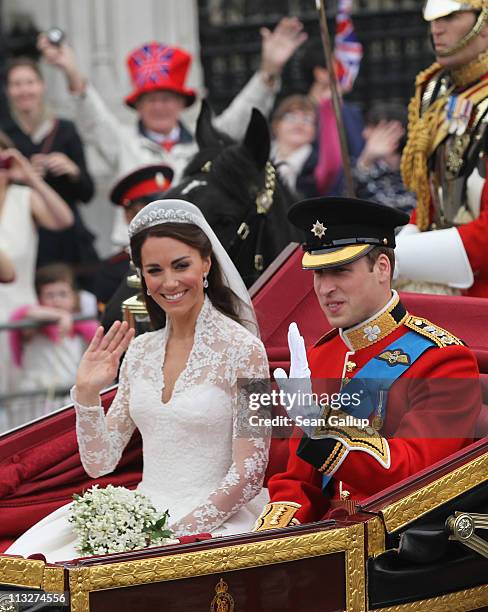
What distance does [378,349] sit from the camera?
166 inches

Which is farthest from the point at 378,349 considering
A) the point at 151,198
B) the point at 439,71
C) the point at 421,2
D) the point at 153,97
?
the point at 421,2

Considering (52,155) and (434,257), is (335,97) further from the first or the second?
(52,155)

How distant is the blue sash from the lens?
408 cm

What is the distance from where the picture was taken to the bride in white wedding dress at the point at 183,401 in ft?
14.6

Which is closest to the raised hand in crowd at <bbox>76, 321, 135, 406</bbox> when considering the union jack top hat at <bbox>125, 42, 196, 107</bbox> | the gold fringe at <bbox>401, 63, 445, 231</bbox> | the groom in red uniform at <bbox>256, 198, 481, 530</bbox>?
the groom in red uniform at <bbox>256, 198, 481, 530</bbox>

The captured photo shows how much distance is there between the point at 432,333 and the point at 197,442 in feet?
2.50

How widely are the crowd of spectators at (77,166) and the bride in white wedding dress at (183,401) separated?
279cm

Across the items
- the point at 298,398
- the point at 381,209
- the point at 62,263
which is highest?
the point at 381,209

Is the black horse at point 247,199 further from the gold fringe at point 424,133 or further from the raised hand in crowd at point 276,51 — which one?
the raised hand in crowd at point 276,51

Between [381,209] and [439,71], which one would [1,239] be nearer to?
[439,71]

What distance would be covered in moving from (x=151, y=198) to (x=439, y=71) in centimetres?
175

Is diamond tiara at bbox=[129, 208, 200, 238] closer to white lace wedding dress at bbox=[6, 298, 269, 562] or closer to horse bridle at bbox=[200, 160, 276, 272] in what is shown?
white lace wedding dress at bbox=[6, 298, 269, 562]

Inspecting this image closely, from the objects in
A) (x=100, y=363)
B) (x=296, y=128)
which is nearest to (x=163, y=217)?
(x=100, y=363)

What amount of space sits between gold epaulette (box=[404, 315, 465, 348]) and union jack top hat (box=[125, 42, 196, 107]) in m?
4.55
